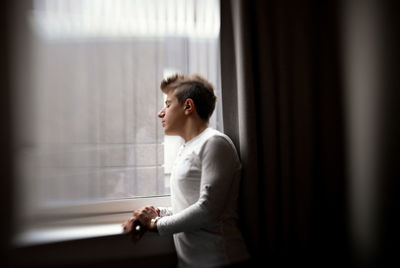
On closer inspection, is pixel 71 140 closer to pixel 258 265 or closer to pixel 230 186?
pixel 230 186

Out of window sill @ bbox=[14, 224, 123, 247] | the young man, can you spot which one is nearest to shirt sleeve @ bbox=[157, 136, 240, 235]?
the young man

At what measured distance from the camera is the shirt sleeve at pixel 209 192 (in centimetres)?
109

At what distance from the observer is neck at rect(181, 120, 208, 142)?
128 cm

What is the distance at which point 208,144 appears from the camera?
1.16m

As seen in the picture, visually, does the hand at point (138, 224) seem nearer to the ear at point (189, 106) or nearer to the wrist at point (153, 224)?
the wrist at point (153, 224)

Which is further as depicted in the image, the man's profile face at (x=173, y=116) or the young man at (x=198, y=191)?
the man's profile face at (x=173, y=116)

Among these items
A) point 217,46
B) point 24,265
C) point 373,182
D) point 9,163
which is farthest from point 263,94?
point 24,265

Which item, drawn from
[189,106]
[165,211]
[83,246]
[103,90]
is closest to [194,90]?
[189,106]

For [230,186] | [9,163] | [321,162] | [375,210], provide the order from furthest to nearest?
[321,162], [375,210], [230,186], [9,163]

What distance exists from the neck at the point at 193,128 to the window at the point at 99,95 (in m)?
0.15

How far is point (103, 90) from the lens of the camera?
129 cm

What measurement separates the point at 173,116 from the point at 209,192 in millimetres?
366

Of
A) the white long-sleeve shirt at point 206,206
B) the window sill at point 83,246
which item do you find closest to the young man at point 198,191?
the white long-sleeve shirt at point 206,206

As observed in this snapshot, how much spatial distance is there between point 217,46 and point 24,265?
3.94ft
